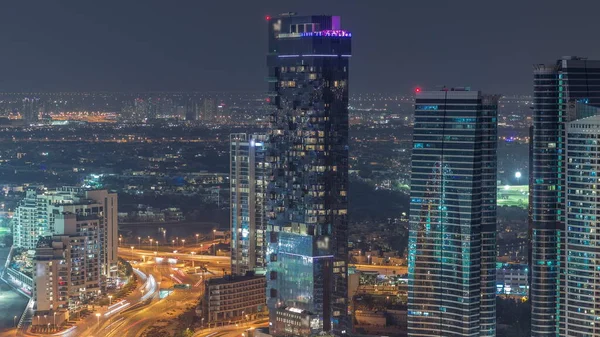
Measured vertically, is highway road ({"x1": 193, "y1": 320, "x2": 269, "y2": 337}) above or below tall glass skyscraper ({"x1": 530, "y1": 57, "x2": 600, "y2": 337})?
below

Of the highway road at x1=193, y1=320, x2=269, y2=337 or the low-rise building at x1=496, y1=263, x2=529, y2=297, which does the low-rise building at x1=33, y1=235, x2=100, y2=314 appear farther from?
the low-rise building at x1=496, y1=263, x2=529, y2=297

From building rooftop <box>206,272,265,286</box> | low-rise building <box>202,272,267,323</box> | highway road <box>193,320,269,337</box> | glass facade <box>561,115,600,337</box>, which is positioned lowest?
highway road <box>193,320,269,337</box>

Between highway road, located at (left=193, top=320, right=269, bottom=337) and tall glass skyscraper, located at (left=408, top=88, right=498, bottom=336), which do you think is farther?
highway road, located at (left=193, top=320, right=269, bottom=337)

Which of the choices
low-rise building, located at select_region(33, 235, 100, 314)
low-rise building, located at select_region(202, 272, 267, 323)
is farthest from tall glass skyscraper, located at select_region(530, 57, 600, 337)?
low-rise building, located at select_region(33, 235, 100, 314)

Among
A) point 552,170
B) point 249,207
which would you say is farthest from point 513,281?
point 249,207

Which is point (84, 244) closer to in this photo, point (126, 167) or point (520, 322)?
point (520, 322)

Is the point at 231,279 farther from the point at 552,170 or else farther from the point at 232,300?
the point at 552,170
